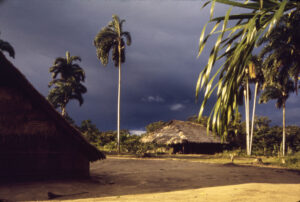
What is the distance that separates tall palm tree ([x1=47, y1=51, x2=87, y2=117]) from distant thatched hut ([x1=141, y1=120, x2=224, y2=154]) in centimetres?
1167

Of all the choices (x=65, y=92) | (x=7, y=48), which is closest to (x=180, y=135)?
(x=65, y=92)

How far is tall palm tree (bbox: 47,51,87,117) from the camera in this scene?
30.1 m

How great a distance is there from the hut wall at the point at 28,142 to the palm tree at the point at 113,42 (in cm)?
1507

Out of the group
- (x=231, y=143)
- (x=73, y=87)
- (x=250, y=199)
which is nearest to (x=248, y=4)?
(x=250, y=199)

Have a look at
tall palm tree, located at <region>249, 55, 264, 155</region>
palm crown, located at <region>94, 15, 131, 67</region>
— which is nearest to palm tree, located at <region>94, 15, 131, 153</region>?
palm crown, located at <region>94, 15, 131, 67</region>

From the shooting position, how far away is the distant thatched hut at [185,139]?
2484cm

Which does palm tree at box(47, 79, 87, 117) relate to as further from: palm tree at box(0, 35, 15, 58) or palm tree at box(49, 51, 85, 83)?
palm tree at box(0, 35, 15, 58)

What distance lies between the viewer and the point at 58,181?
775 centimetres

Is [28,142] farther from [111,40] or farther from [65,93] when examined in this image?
[65,93]

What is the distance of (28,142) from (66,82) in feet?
83.3

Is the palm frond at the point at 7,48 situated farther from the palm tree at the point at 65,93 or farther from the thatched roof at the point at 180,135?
the thatched roof at the point at 180,135

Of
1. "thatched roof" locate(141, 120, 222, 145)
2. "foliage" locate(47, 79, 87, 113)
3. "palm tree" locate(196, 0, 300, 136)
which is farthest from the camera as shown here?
"foliage" locate(47, 79, 87, 113)

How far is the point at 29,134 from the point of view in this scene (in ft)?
25.2

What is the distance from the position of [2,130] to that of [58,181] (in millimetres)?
2386
